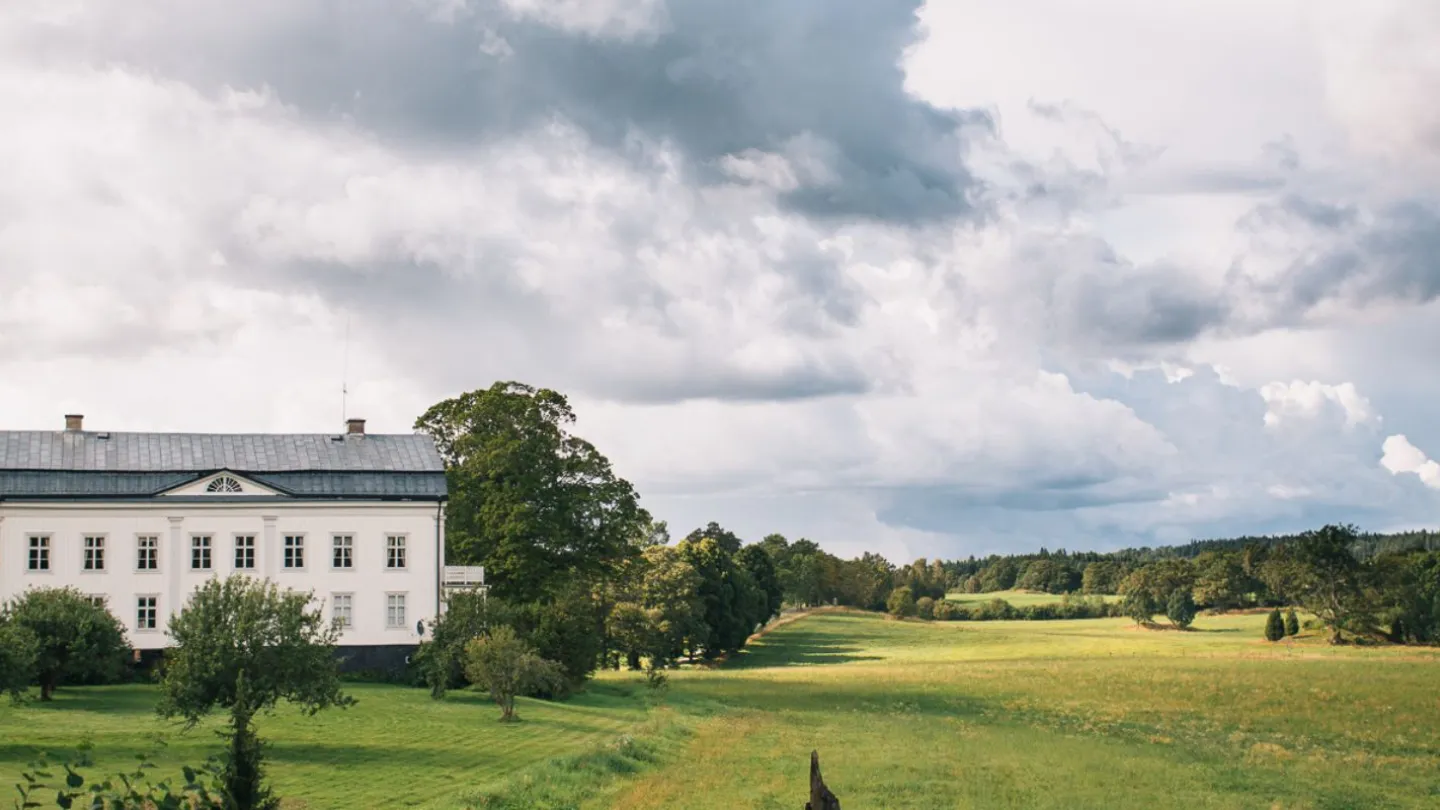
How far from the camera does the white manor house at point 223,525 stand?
2328 inches

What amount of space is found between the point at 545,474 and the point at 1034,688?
2907 cm

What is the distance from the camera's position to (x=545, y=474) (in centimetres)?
6812

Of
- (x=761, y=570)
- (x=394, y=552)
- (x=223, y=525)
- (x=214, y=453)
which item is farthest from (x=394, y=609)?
(x=761, y=570)

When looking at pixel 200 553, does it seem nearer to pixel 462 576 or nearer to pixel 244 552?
pixel 244 552

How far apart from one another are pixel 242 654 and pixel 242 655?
4 centimetres

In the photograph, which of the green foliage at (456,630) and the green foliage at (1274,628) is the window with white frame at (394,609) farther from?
the green foliage at (1274,628)

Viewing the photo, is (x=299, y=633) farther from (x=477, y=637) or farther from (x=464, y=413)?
(x=464, y=413)

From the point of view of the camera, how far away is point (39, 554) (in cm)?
5891

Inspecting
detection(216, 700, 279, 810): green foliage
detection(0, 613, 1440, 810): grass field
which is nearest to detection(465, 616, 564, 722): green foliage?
detection(0, 613, 1440, 810): grass field

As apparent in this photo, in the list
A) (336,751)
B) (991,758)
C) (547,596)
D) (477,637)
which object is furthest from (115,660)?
(991,758)

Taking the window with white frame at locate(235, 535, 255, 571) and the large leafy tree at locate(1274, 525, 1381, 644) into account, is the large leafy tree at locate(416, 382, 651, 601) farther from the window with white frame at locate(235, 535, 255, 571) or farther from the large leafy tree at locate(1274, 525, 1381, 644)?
the large leafy tree at locate(1274, 525, 1381, 644)

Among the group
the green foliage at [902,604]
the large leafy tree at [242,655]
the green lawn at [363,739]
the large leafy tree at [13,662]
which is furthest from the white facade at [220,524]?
the green foliage at [902,604]

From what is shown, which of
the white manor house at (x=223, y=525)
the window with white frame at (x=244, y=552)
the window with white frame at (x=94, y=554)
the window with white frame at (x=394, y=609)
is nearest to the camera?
the white manor house at (x=223, y=525)

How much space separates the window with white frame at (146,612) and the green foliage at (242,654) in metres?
23.3
